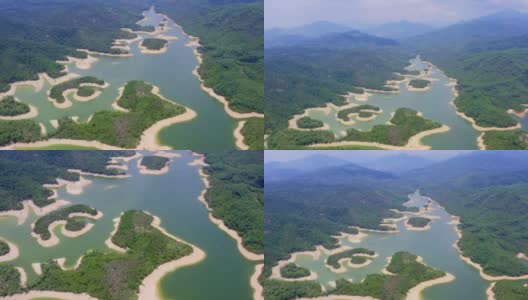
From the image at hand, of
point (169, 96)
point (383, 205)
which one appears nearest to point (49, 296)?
point (169, 96)

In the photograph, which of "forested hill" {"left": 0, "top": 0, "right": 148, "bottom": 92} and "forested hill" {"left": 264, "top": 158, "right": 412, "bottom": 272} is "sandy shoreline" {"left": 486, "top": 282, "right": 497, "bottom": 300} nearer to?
"forested hill" {"left": 264, "top": 158, "right": 412, "bottom": 272}

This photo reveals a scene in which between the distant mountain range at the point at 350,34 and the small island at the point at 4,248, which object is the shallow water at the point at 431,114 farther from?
the small island at the point at 4,248

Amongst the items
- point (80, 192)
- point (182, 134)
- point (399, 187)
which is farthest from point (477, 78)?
point (80, 192)

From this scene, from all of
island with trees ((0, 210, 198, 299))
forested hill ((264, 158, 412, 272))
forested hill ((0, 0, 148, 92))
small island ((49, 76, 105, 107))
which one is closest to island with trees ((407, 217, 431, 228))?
forested hill ((264, 158, 412, 272))

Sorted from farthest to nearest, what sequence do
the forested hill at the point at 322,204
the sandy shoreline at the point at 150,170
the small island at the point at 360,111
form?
the small island at the point at 360,111 < the sandy shoreline at the point at 150,170 < the forested hill at the point at 322,204

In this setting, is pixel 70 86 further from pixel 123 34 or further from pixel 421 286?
pixel 421 286

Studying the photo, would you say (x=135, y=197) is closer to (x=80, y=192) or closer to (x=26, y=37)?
(x=80, y=192)

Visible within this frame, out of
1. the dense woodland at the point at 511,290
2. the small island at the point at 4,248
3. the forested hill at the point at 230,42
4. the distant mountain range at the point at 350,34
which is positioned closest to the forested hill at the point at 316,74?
the forested hill at the point at 230,42
